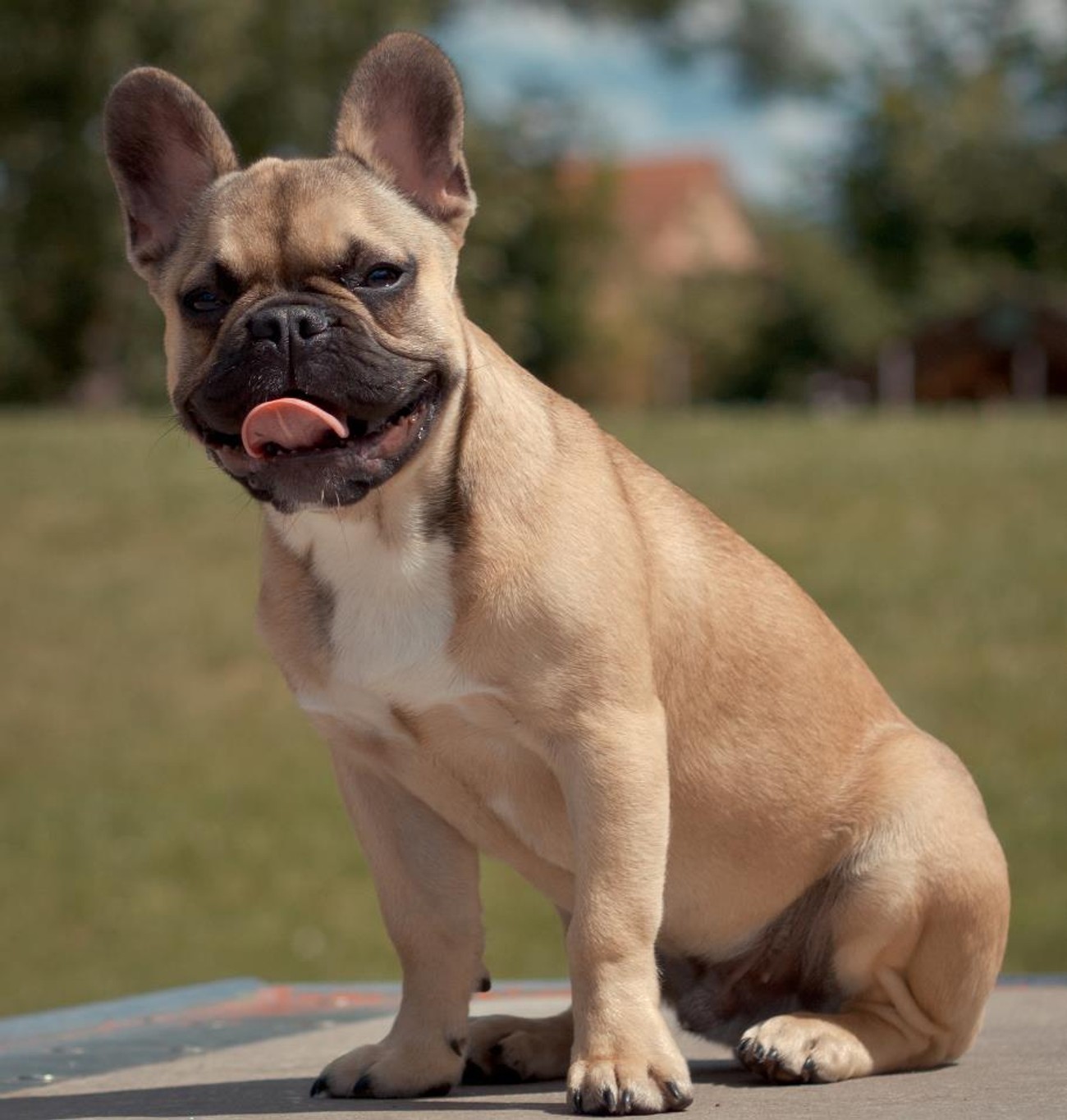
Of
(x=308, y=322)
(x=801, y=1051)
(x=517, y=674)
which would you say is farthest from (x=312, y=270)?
(x=801, y=1051)

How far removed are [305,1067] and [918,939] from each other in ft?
5.32

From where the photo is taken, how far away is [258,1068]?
497 cm

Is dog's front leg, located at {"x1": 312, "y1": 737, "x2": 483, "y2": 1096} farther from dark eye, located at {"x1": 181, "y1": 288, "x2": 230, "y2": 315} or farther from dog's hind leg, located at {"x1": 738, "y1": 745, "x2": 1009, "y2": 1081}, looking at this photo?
dark eye, located at {"x1": 181, "y1": 288, "x2": 230, "y2": 315}

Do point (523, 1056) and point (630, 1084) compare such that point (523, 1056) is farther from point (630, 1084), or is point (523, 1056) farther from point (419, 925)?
point (630, 1084)

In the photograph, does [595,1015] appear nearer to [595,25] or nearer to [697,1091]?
[697,1091]

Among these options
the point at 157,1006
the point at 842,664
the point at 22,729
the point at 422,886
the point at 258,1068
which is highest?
the point at 842,664

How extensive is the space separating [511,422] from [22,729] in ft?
41.7

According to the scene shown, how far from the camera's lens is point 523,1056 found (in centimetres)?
464

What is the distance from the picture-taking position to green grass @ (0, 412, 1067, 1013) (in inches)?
510

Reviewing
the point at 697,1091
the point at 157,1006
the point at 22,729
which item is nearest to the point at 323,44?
the point at 22,729

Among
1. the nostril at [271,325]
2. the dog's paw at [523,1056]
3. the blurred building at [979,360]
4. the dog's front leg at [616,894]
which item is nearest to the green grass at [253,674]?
the dog's paw at [523,1056]

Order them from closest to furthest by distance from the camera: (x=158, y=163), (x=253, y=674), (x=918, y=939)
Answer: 1. (x=918, y=939)
2. (x=158, y=163)
3. (x=253, y=674)

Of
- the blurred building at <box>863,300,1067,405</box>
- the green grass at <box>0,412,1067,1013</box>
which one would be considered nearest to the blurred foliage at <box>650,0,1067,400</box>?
the blurred building at <box>863,300,1067,405</box>

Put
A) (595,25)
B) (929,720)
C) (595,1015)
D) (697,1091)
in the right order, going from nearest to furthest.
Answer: (595,1015), (697,1091), (929,720), (595,25)
